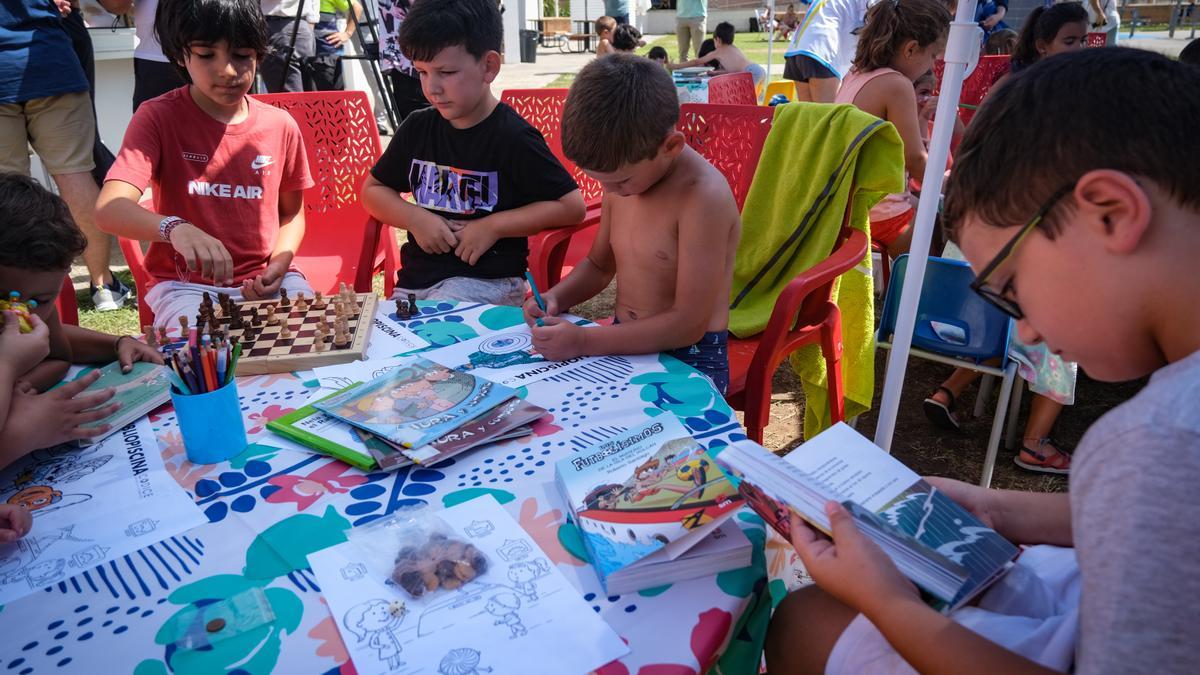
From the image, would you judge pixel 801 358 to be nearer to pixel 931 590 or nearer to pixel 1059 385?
pixel 1059 385

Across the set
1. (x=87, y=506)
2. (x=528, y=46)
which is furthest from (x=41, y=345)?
(x=528, y=46)

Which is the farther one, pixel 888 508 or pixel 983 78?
pixel 983 78

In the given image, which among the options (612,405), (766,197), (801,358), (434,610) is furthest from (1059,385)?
(434,610)

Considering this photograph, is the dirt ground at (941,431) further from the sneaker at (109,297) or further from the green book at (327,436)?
the sneaker at (109,297)

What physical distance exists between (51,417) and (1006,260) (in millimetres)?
1344

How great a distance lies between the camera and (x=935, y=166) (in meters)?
1.59

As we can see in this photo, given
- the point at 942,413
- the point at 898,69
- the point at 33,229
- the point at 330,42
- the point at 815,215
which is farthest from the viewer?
the point at 330,42

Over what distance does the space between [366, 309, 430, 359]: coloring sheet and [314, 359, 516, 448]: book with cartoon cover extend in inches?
6.8

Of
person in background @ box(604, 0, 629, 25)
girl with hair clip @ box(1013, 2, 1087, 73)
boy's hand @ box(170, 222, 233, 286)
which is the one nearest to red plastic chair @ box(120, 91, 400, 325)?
boy's hand @ box(170, 222, 233, 286)

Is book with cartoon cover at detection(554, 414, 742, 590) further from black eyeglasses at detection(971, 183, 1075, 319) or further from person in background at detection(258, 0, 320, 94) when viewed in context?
person in background at detection(258, 0, 320, 94)

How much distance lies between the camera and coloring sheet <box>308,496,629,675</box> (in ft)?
2.55

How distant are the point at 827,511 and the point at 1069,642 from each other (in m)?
0.29

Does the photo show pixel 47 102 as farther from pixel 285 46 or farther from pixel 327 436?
pixel 327 436

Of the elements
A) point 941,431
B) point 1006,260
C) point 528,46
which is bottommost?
point 941,431
